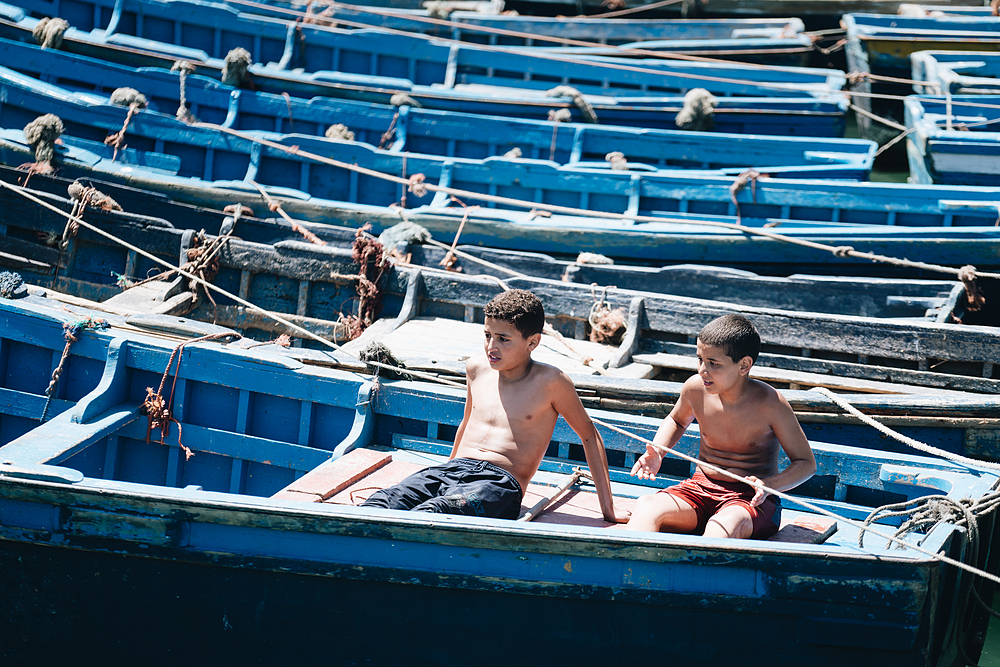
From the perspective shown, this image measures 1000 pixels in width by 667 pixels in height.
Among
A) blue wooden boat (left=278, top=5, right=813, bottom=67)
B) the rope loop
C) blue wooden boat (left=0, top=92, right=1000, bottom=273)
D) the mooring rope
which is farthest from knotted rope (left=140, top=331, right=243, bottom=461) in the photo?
blue wooden boat (left=278, top=5, right=813, bottom=67)

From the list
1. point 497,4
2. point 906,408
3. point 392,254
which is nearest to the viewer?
point 906,408

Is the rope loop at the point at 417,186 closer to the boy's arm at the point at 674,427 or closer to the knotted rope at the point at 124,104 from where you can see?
the knotted rope at the point at 124,104

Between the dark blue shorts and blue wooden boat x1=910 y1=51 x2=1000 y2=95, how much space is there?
846cm

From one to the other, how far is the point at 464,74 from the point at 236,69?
285cm

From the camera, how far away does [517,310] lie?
385cm

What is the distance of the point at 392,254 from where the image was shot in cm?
725

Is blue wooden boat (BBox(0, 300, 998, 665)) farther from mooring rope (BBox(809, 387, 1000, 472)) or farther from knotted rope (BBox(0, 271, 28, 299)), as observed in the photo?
knotted rope (BBox(0, 271, 28, 299))

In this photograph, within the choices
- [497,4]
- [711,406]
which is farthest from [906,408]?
[497,4]

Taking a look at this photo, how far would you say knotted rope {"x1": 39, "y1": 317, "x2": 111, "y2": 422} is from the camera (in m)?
5.06

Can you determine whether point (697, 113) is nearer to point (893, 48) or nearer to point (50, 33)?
point (893, 48)

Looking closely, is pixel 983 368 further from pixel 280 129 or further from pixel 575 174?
pixel 280 129

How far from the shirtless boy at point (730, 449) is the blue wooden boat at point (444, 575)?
0.30 meters

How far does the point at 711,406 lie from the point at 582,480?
90 centimetres

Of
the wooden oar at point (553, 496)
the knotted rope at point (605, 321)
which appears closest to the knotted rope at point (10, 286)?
the wooden oar at point (553, 496)
